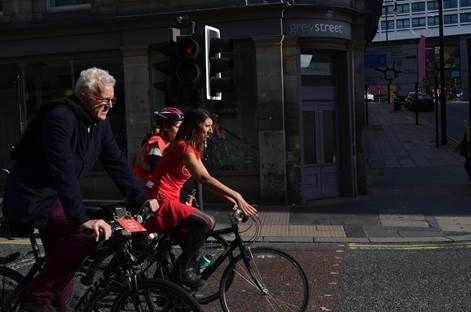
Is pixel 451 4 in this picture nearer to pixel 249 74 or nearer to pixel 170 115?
pixel 249 74

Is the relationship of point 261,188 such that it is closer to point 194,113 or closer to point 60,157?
point 194,113

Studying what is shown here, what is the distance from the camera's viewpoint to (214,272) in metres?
5.07

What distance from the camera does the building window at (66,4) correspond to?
14295 millimetres

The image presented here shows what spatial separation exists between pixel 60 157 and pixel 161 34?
10.0m

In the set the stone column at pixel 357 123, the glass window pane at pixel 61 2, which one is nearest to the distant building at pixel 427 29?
the stone column at pixel 357 123

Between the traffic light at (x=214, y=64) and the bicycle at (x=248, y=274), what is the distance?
166 inches

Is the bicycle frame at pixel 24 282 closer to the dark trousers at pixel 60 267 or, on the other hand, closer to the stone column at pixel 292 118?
the dark trousers at pixel 60 267

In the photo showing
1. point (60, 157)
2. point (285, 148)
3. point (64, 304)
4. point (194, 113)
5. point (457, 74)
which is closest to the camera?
point (60, 157)

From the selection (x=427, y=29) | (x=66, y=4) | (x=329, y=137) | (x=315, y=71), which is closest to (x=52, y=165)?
(x=315, y=71)

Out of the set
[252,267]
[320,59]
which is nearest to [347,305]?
[252,267]

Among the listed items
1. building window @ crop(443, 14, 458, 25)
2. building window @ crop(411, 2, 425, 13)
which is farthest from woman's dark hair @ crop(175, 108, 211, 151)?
building window @ crop(411, 2, 425, 13)

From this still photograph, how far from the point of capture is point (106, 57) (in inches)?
550

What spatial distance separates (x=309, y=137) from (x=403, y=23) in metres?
109

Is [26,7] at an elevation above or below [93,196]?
above
